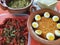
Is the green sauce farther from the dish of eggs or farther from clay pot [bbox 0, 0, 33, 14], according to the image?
the dish of eggs

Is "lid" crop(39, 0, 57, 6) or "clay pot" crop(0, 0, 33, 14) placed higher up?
"lid" crop(39, 0, 57, 6)

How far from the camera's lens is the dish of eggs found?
82cm

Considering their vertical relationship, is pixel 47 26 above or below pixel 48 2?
below

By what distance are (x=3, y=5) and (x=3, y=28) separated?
14cm

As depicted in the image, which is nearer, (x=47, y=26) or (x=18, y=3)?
(x=47, y=26)

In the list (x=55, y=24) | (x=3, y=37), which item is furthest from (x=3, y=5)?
(x=55, y=24)

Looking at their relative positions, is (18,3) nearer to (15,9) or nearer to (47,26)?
(15,9)

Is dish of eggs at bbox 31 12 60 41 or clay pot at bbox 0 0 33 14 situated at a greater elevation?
clay pot at bbox 0 0 33 14

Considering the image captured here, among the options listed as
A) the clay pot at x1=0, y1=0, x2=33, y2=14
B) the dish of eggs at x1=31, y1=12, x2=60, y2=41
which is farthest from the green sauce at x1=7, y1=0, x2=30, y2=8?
the dish of eggs at x1=31, y1=12, x2=60, y2=41

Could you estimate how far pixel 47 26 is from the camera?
33.7 inches

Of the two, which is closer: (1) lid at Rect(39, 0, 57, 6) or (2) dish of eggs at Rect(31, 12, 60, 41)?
(2) dish of eggs at Rect(31, 12, 60, 41)

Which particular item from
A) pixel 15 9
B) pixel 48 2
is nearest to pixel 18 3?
pixel 15 9

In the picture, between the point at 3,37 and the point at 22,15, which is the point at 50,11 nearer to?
the point at 22,15

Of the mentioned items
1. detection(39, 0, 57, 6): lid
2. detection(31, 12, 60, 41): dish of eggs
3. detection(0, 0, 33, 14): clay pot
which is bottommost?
detection(31, 12, 60, 41): dish of eggs
